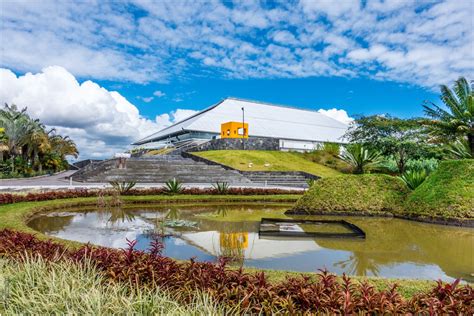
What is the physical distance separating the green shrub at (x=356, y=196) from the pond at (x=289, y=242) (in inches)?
22.1

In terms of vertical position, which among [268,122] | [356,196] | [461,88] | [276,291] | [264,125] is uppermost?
[268,122]

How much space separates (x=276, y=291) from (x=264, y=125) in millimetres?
54598

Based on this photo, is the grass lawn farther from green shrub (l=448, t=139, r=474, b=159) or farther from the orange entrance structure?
the orange entrance structure

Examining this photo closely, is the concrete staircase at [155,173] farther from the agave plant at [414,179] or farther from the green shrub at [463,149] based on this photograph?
the agave plant at [414,179]

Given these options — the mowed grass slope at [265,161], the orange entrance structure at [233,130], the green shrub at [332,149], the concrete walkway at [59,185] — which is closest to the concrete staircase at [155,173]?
the concrete walkway at [59,185]

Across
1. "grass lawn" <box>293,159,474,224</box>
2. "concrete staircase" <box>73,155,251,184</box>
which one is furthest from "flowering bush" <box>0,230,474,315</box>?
"concrete staircase" <box>73,155,251,184</box>

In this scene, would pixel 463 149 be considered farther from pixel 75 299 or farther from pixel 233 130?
pixel 233 130

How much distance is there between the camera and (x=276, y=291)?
3598 mm

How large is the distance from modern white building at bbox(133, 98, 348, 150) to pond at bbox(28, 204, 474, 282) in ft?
134

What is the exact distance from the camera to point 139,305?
310 centimetres

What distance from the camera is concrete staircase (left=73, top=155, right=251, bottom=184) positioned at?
23094 mm

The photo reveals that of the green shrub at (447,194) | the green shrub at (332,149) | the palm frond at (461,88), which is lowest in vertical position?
the green shrub at (447,194)

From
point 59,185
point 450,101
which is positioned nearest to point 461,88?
point 450,101

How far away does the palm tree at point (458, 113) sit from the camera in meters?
13.9
